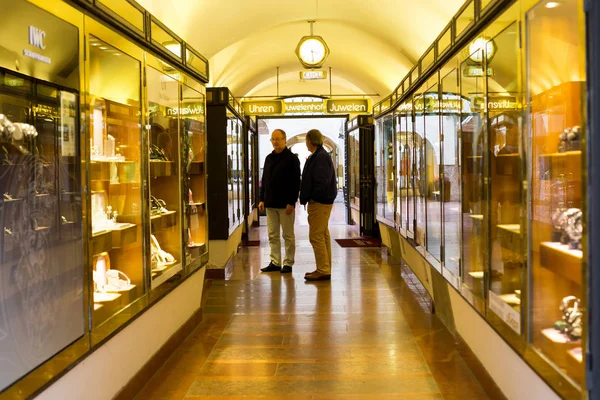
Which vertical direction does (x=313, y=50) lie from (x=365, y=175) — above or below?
above

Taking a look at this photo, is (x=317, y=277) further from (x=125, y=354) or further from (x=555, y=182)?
(x=555, y=182)

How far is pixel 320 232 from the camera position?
733 centimetres

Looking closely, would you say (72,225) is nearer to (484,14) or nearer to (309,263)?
(484,14)

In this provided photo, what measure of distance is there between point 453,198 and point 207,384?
2122 mm

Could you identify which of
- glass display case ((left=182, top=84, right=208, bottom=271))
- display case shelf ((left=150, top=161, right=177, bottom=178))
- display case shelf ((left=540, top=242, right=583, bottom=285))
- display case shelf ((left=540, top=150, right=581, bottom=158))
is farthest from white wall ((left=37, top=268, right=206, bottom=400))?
display case shelf ((left=540, top=150, right=581, bottom=158))

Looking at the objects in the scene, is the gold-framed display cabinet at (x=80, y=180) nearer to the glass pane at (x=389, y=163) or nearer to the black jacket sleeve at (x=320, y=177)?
the black jacket sleeve at (x=320, y=177)

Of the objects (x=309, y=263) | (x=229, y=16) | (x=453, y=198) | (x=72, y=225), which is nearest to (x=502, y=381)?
(x=453, y=198)

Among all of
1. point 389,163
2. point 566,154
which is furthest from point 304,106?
point 566,154

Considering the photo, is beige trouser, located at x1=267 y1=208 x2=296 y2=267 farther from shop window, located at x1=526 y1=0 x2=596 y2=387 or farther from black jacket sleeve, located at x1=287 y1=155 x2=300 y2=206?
shop window, located at x1=526 y1=0 x2=596 y2=387

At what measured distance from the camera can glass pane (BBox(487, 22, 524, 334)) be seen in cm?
289

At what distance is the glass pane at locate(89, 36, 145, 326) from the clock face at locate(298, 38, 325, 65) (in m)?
5.04

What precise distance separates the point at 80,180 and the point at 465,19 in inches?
99.1

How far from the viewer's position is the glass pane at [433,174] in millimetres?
5086

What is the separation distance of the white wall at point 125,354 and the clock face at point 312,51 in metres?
4.40
